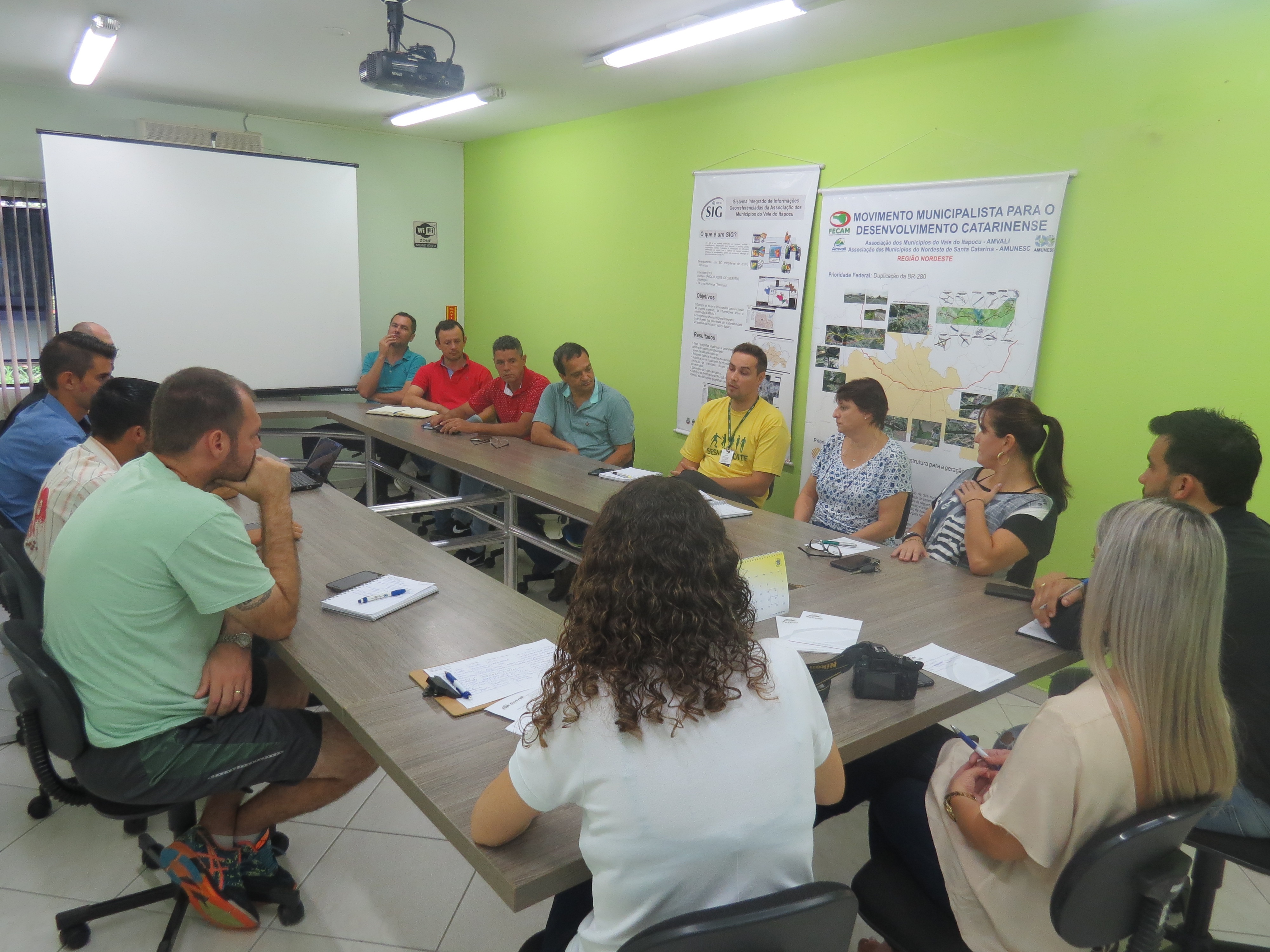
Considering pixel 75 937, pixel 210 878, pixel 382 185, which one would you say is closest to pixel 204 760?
pixel 210 878

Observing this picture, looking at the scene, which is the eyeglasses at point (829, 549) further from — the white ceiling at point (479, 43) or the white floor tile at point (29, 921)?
the white floor tile at point (29, 921)

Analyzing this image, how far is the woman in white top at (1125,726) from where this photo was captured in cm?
116

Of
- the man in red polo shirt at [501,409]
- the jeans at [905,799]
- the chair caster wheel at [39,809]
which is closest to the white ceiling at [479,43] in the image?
the man in red polo shirt at [501,409]

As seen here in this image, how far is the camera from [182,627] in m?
1.65

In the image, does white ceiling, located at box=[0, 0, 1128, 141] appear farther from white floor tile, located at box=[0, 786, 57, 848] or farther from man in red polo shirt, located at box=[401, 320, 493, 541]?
white floor tile, located at box=[0, 786, 57, 848]

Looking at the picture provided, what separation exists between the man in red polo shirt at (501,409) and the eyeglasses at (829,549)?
225cm

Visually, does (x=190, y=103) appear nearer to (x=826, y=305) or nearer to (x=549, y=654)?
(x=826, y=305)

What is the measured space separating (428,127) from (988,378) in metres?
4.70

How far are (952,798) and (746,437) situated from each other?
2.64 m

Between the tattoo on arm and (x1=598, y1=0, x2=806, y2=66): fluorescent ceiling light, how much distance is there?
9.10 feet

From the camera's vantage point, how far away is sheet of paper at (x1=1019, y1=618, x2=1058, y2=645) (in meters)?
2.01

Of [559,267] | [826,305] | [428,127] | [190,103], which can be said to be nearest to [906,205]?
[826,305]

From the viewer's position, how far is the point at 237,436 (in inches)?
69.1

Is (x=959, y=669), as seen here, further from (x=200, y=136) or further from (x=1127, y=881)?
(x=200, y=136)
